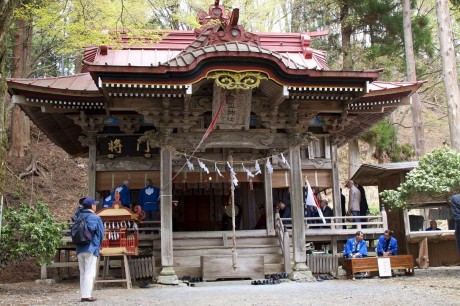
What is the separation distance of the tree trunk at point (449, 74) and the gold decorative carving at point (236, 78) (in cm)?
645

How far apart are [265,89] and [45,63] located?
21.1 metres

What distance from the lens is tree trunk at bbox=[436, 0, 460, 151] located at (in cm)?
1368

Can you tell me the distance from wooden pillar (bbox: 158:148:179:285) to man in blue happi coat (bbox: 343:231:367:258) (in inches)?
169

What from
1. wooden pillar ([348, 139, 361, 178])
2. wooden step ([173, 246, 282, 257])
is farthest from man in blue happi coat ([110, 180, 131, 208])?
wooden pillar ([348, 139, 361, 178])

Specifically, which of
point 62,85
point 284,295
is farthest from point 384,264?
point 62,85

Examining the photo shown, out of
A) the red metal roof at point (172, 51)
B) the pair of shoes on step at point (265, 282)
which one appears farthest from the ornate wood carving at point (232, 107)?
the pair of shoes on step at point (265, 282)

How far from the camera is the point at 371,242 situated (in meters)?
14.4

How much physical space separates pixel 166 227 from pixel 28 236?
3063 mm

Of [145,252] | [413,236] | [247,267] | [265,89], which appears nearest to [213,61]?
[265,89]

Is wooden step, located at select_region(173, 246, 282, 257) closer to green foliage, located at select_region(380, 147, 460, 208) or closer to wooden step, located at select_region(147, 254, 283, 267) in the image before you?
wooden step, located at select_region(147, 254, 283, 267)

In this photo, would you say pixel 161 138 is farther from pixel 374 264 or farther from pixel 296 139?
pixel 374 264

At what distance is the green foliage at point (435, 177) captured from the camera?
10.6 meters

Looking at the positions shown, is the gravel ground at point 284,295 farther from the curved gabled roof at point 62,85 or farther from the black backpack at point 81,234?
the curved gabled roof at point 62,85

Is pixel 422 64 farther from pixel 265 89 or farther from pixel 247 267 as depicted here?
pixel 247 267
